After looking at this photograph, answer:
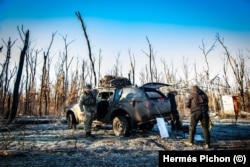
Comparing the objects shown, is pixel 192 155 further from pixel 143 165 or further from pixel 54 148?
pixel 54 148

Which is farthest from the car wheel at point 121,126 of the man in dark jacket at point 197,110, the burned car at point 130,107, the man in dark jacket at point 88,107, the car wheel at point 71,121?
the car wheel at point 71,121

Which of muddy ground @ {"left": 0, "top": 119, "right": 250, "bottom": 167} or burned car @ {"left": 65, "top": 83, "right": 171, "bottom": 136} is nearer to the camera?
muddy ground @ {"left": 0, "top": 119, "right": 250, "bottom": 167}

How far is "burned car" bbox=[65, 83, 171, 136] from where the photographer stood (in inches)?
328

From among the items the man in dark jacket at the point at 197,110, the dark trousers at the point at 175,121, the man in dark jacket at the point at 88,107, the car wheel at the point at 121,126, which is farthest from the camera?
the dark trousers at the point at 175,121

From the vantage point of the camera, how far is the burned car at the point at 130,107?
832 centimetres

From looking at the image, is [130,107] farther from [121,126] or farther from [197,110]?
[197,110]

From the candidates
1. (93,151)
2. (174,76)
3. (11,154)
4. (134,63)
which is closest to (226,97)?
(93,151)

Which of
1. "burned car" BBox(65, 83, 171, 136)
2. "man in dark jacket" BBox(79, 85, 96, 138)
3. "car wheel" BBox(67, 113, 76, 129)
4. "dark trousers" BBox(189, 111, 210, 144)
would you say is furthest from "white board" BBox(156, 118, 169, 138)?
"car wheel" BBox(67, 113, 76, 129)

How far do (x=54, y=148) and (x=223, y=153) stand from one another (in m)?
4.53

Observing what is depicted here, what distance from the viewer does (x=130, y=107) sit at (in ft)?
28.1

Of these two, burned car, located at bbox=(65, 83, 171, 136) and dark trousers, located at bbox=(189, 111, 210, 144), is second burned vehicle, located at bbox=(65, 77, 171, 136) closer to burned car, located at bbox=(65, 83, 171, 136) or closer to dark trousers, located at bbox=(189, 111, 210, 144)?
burned car, located at bbox=(65, 83, 171, 136)

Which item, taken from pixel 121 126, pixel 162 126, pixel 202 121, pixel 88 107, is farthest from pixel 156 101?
pixel 88 107

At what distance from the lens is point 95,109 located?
29.2 feet

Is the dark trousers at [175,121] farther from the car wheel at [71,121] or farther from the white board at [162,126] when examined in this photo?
the car wheel at [71,121]
